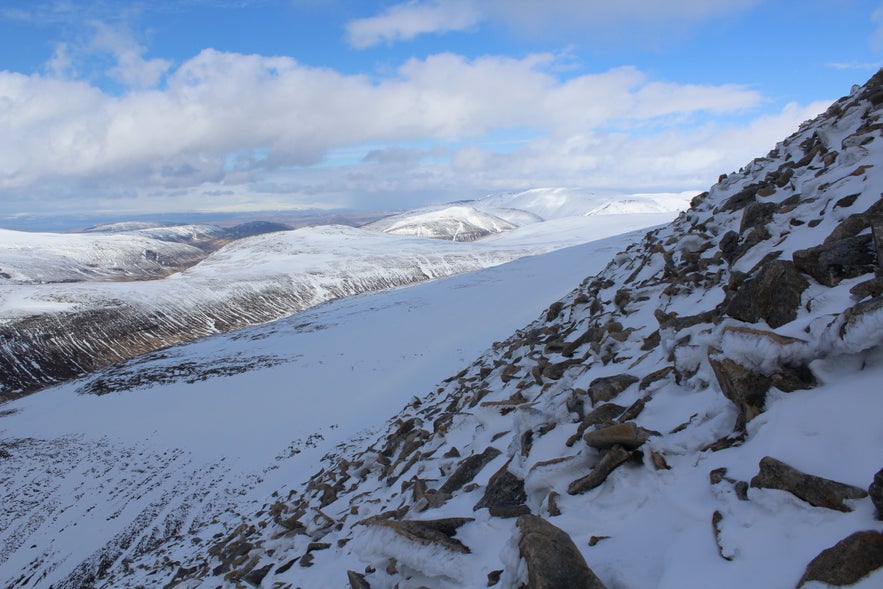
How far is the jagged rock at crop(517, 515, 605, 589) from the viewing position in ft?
11.2

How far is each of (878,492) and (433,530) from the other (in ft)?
13.2

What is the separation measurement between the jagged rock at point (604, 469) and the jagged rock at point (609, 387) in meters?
1.89

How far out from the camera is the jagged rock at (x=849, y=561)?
2.50m

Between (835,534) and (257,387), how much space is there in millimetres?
29589

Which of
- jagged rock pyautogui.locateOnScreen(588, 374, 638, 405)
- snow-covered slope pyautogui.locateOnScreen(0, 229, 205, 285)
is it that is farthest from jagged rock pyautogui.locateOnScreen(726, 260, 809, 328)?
snow-covered slope pyautogui.locateOnScreen(0, 229, 205, 285)

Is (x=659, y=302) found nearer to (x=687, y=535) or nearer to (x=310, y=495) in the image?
(x=687, y=535)

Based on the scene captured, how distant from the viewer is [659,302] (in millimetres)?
9625

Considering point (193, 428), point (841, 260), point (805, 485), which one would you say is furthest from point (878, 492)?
point (193, 428)

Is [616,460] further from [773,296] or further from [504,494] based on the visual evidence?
[773,296]

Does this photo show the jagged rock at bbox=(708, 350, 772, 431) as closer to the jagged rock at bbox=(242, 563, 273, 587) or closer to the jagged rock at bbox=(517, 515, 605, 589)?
the jagged rock at bbox=(517, 515, 605, 589)

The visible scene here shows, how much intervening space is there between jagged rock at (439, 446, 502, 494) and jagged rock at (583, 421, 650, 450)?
2.56m

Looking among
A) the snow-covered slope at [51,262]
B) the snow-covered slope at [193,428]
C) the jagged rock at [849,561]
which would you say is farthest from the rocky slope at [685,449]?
the snow-covered slope at [51,262]

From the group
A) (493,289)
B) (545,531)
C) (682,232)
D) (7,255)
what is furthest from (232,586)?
(7,255)

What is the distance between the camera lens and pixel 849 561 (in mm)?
2543
